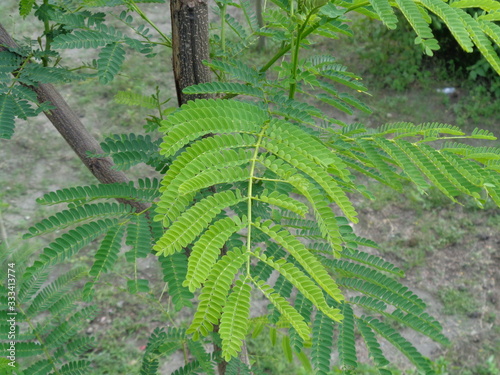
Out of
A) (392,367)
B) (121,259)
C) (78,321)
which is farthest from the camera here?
(121,259)

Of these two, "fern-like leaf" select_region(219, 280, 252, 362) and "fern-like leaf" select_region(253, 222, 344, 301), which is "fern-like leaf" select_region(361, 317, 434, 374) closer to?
"fern-like leaf" select_region(253, 222, 344, 301)

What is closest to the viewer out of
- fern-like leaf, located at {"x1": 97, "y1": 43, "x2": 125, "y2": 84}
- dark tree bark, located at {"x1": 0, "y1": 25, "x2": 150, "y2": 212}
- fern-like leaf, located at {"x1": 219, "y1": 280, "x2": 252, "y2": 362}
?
fern-like leaf, located at {"x1": 219, "y1": 280, "x2": 252, "y2": 362}

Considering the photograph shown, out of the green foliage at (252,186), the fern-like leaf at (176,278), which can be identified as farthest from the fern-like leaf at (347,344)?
the fern-like leaf at (176,278)

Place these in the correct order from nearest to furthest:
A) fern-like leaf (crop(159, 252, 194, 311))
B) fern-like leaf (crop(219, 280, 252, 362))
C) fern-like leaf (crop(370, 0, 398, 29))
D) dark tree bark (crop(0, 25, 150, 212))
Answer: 1. fern-like leaf (crop(219, 280, 252, 362))
2. fern-like leaf (crop(370, 0, 398, 29))
3. fern-like leaf (crop(159, 252, 194, 311))
4. dark tree bark (crop(0, 25, 150, 212))

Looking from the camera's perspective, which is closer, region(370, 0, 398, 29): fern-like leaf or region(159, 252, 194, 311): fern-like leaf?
region(370, 0, 398, 29): fern-like leaf

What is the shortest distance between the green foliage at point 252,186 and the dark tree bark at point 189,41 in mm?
46

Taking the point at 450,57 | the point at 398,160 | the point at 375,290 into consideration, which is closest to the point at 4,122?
the point at 398,160

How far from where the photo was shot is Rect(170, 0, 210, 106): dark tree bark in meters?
1.17

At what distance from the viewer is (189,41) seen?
1.20 meters

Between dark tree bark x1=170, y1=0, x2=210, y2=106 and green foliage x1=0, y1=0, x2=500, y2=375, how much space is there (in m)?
0.05

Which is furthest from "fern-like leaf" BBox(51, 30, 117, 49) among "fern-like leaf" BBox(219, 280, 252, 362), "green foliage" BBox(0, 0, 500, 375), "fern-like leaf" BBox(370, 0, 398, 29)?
"fern-like leaf" BBox(219, 280, 252, 362)

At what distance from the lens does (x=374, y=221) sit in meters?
4.15

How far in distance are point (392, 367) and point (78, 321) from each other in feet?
7.04

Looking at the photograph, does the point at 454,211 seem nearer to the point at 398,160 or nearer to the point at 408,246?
the point at 408,246
